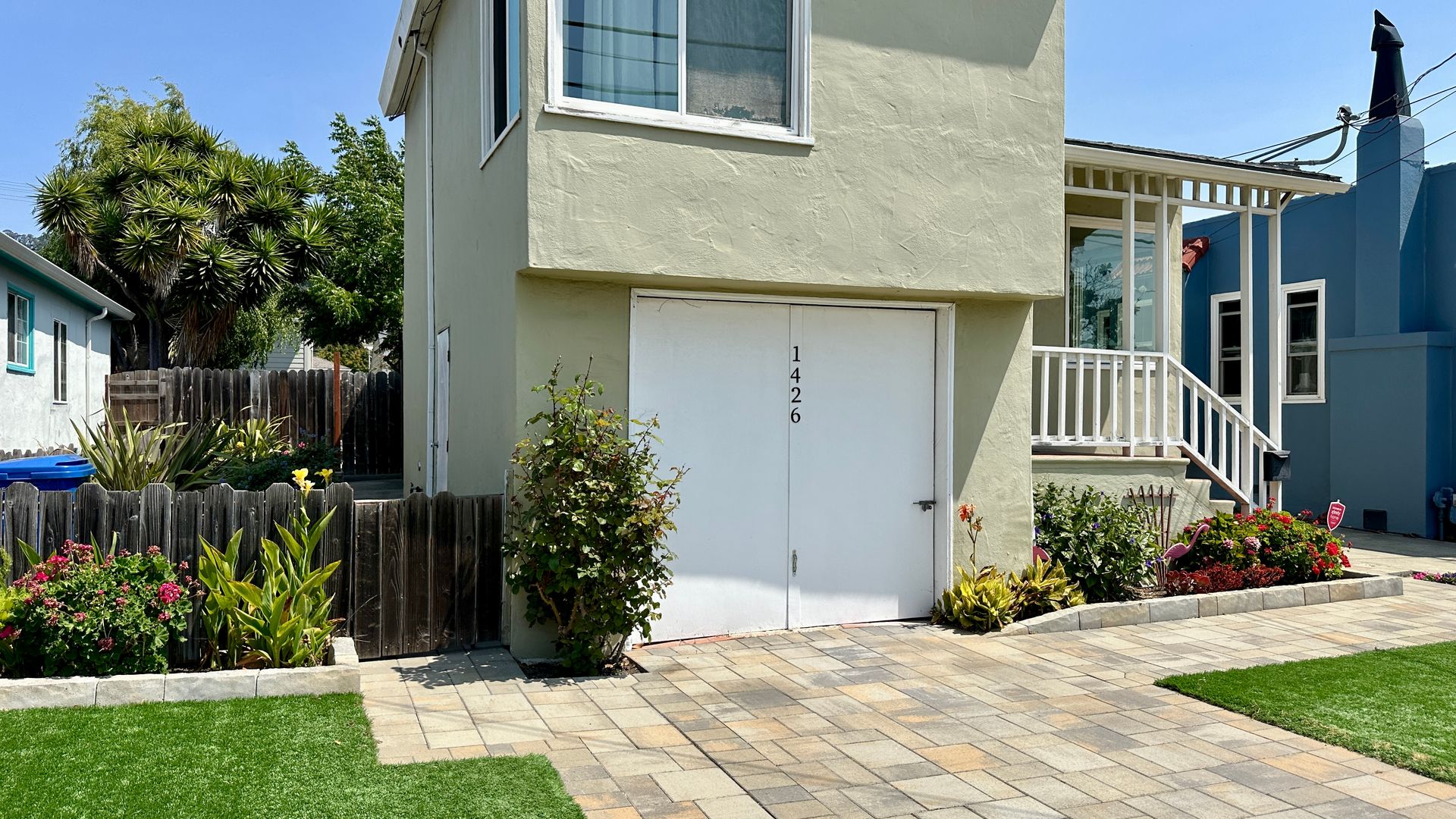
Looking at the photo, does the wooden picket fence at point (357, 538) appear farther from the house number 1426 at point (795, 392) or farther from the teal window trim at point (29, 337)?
the teal window trim at point (29, 337)

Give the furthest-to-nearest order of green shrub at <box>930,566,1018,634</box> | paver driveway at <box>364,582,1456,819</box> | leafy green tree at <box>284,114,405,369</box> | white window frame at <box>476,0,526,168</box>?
leafy green tree at <box>284,114,405,369</box>
green shrub at <box>930,566,1018,634</box>
white window frame at <box>476,0,526,168</box>
paver driveway at <box>364,582,1456,819</box>

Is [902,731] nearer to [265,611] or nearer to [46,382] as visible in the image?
[265,611]

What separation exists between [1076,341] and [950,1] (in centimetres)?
490

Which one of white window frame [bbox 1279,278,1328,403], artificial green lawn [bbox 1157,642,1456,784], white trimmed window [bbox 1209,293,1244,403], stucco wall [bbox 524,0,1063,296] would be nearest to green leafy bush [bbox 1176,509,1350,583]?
artificial green lawn [bbox 1157,642,1456,784]

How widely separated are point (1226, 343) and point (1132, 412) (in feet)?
24.3

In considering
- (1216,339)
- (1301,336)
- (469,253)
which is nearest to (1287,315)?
(1301,336)

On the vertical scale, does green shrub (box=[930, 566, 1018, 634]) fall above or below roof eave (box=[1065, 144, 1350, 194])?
below

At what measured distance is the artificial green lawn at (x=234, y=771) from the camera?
423 centimetres

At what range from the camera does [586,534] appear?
255 inches

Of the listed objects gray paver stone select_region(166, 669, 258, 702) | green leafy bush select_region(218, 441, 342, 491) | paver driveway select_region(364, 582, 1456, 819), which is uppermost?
green leafy bush select_region(218, 441, 342, 491)

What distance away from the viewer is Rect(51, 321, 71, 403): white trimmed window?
15688 mm

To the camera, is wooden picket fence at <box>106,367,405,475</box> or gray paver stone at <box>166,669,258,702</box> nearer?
gray paver stone at <box>166,669,258,702</box>

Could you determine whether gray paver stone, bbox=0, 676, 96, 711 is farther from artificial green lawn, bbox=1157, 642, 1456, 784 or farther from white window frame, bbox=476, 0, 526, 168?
artificial green lawn, bbox=1157, 642, 1456, 784

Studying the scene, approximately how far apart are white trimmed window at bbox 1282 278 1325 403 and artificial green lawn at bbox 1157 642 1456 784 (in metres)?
8.78
